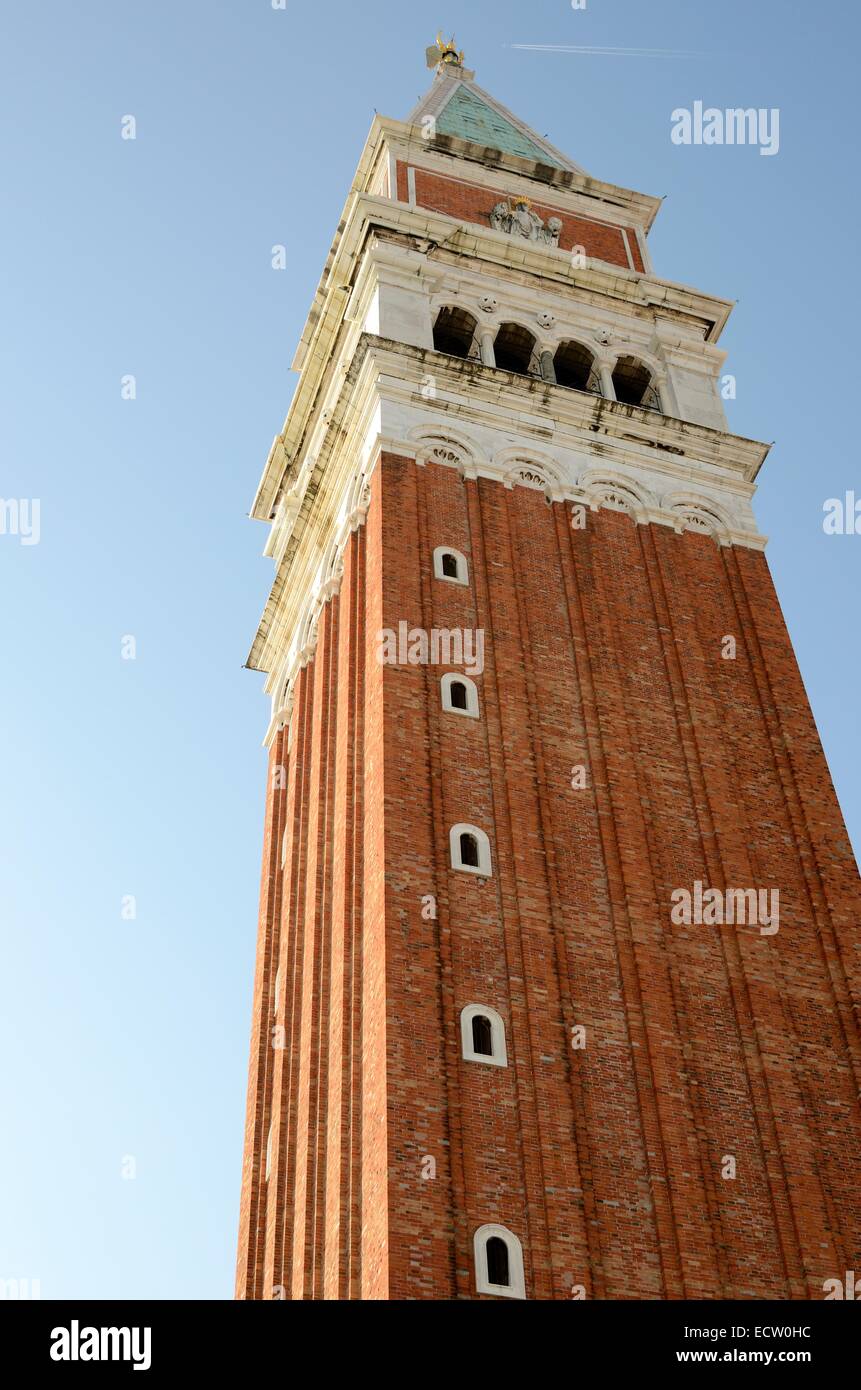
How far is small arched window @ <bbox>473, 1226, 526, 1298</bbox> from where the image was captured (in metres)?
24.1

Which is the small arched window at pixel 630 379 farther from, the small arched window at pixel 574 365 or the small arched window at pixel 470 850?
the small arched window at pixel 470 850

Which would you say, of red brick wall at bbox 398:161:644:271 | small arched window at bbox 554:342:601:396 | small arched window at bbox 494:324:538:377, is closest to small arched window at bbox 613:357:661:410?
small arched window at bbox 554:342:601:396

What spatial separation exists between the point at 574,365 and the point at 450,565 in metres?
10.9

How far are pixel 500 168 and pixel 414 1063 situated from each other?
32.9m

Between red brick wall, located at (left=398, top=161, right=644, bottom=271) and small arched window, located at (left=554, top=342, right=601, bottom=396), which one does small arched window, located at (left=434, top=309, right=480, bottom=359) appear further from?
red brick wall, located at (left=398, top=161, right=644, bottom=271)

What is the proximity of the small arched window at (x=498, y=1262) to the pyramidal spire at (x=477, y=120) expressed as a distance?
35900 mm

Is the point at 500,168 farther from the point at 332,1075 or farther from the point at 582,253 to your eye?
the point at 332,1075

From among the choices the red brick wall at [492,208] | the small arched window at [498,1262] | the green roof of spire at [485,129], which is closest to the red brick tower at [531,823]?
the small arched window at [498,1262]

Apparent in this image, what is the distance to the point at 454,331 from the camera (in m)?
44.9

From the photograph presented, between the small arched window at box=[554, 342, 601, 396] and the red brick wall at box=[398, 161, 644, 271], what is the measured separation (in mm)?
5144

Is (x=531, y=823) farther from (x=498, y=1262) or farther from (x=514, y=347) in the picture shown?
(x=514, y=347)

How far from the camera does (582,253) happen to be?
163ft
